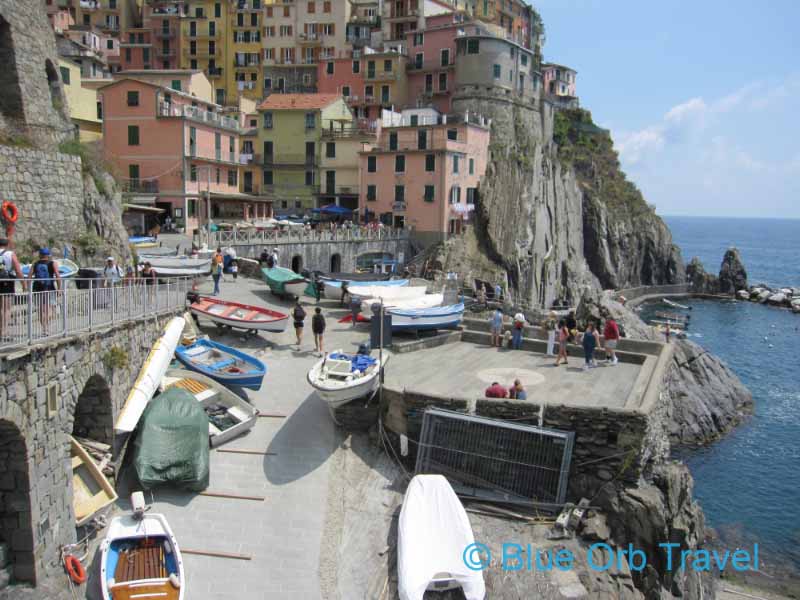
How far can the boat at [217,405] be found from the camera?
52.5ft

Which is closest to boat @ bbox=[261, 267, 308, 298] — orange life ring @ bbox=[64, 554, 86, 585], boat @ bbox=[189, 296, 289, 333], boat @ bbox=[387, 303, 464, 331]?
boat @ bbox=[189, 296, 289, 333]

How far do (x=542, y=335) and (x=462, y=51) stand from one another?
43961 millimetres

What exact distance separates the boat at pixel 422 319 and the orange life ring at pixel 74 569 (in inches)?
492

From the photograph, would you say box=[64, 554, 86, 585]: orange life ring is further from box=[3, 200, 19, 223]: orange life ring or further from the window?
the window

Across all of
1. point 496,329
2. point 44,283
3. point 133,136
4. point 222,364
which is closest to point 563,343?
point 496,329

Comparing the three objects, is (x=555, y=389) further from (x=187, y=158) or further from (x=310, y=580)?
(x=187, y=158)

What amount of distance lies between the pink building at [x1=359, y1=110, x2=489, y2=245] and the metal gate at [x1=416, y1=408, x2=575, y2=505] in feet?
121

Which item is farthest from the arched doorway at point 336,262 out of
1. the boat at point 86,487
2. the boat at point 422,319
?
the boat at point 86,487

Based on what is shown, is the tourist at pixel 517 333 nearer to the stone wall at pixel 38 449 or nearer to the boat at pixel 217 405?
the boat at pixel 217 405

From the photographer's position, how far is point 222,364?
19.0 meters

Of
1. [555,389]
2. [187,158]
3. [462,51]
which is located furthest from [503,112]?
[555,389]

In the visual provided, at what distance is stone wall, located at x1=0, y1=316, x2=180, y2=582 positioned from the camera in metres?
11.1

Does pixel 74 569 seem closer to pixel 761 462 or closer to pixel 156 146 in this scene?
pixel 761 462

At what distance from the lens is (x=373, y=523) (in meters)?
14.2
